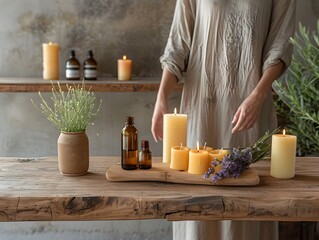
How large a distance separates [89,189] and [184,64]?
87cm

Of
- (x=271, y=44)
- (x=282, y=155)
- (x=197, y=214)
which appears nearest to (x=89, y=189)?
(x=197, y=214)

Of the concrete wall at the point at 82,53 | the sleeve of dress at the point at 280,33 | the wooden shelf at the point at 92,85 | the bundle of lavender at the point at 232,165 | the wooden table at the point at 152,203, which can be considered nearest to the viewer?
the wooden table at the point at 152,203

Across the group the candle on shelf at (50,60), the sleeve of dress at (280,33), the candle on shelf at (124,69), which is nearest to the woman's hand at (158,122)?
the sleeve of dress at (280,33)

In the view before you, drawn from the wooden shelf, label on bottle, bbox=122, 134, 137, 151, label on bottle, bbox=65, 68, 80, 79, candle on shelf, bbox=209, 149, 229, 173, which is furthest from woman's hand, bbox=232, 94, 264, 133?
label on bottle, bbox=65, 68, 80, 79

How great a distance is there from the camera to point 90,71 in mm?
2420

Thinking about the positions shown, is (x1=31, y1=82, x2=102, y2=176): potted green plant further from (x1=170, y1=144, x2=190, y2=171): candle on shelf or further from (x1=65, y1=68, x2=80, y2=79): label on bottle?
(x1=65, y1=68, x2=80, y2=79): label on bottle

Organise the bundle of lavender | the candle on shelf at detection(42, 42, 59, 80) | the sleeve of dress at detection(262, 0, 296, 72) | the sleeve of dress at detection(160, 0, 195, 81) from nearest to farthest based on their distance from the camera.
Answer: the bundle of lavender
the sleeve of dress at detection(262, 0, 296, 72)
the sleeve of dress at detection(160, 0, 195, 81)
the candle on shelf at detection(42, 42, 59, 80)

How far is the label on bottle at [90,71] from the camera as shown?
2.42 metres

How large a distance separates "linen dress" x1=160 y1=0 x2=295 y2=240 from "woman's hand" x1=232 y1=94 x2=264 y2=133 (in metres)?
0.18

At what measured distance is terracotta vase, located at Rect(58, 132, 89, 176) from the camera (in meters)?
1.36

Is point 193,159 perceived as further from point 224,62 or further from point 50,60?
point 50,60

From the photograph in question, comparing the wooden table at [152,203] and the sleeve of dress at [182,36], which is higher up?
the sleeve of dress at [182,36]

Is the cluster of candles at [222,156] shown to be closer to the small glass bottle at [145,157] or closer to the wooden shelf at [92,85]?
the small glass bottle at [145,157]

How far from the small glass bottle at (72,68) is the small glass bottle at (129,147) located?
3.53ft
